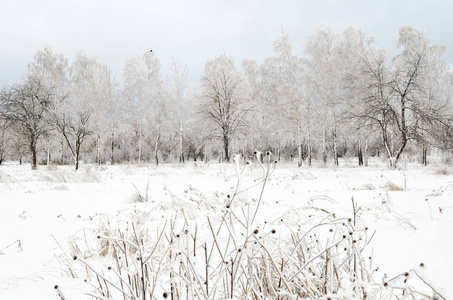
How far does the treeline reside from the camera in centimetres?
1403

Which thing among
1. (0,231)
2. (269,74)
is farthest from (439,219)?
(269,74)

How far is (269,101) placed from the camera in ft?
75.8

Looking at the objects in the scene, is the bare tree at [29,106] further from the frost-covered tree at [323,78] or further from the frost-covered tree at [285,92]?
the frost-covered tree at [323,78]

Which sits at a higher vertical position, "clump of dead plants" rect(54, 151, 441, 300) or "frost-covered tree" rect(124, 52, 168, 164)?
"frost-covered tree" rect(124, 52, 168, 164)

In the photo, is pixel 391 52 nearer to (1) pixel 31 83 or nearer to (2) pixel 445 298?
(2) pixel 445 298

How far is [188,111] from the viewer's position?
1211 inches

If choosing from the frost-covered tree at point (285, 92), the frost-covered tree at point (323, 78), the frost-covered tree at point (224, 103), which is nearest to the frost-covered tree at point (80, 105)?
the frost-covered tree at point (224, 103)

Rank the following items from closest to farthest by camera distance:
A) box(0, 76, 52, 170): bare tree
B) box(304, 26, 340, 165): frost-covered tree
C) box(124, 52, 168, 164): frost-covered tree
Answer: box(0, 76, 52, 170): bare tree → box(304, 26, 340, 165): frost-covered tree → box(124, 52, 168, 164): frost-covered tree

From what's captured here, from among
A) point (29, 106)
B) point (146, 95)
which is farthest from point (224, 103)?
point (29, 106)

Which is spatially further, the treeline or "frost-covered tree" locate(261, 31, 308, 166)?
"frost-covered tree" locate(261, 31, 308, 166)

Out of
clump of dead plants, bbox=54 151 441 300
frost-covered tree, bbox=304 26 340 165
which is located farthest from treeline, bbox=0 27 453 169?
clump of dead plants, bbox=54 151 441 300

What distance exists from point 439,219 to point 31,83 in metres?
22.4

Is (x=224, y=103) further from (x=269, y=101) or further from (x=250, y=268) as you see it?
(x=250, y=268)

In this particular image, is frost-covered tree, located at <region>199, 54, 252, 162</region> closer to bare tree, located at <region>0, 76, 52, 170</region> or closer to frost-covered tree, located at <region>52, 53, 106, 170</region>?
frost-covered tree, located at <region>52, 53, 106, 170</region>
